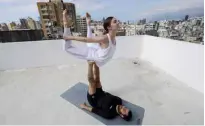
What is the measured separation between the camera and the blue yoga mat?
5.12 feet

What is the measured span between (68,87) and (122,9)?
7.41 feet

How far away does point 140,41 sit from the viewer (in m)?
3.73

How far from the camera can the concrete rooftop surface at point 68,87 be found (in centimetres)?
164

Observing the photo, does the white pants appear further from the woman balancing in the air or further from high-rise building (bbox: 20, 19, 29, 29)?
high-rise building (bbox: 20, 19, 29, 29)

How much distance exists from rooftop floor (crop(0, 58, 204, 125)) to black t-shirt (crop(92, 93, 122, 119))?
4.4 inches

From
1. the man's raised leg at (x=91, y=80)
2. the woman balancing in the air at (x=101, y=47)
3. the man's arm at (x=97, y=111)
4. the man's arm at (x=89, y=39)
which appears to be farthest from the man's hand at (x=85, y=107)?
the man's arm at (x=89, y=39)

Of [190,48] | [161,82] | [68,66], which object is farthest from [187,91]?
[68,66]

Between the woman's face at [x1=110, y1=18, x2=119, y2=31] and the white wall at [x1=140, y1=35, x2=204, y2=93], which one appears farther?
the white wall at [x1=140, y1=35, x2=204, y2=93]

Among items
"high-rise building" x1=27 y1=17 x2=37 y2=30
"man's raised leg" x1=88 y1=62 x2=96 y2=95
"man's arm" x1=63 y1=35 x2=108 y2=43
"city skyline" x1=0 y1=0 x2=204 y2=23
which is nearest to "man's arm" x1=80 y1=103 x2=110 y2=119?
"man's raised leg" x1=88 y1=62 x2=96 y2=95

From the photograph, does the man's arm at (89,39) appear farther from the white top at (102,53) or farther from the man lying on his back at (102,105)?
the man lying on his back at (102,105)

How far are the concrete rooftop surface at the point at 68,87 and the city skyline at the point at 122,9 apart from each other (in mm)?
660

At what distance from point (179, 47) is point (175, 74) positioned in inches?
21.1

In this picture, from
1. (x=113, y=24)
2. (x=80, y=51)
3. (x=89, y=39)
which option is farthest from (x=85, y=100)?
(x=113, y=24)

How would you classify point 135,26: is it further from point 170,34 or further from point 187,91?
point 187,91
